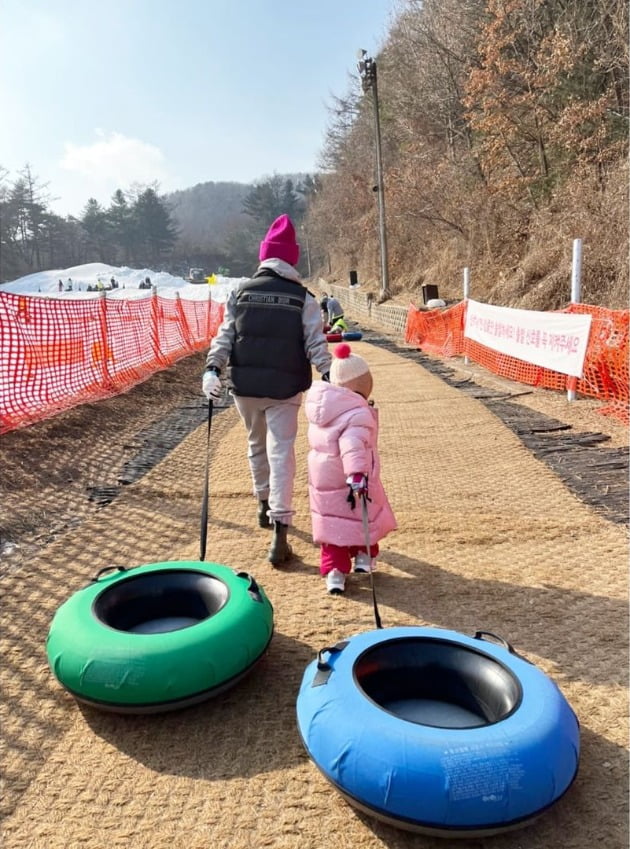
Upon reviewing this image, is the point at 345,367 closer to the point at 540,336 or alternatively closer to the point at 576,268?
the point at 576,268

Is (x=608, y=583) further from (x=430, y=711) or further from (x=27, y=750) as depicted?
(x=27, y=750)

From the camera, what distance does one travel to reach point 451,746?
5.46 ft

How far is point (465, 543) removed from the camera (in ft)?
12.3

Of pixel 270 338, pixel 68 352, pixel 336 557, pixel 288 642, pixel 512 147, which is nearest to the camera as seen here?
pixel 288 642

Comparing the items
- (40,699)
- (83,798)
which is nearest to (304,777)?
(83,798)

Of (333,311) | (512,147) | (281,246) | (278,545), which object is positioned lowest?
(278,545)

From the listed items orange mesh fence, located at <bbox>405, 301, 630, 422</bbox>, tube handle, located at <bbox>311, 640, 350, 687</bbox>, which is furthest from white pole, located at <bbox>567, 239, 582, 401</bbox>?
tube handle, located at <bbox>311, 640, 350, 687</bbox>

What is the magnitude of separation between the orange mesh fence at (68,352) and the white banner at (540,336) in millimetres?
5747

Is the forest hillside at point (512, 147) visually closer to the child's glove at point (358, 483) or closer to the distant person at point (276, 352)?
the distant person at point (276, 352)

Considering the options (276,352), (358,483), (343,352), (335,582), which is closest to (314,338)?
(276,352)

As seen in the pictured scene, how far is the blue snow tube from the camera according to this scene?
64.0 inches

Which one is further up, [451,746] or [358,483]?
[358,483]

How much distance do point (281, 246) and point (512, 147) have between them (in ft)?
56.5

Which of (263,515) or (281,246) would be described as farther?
(263,515)
